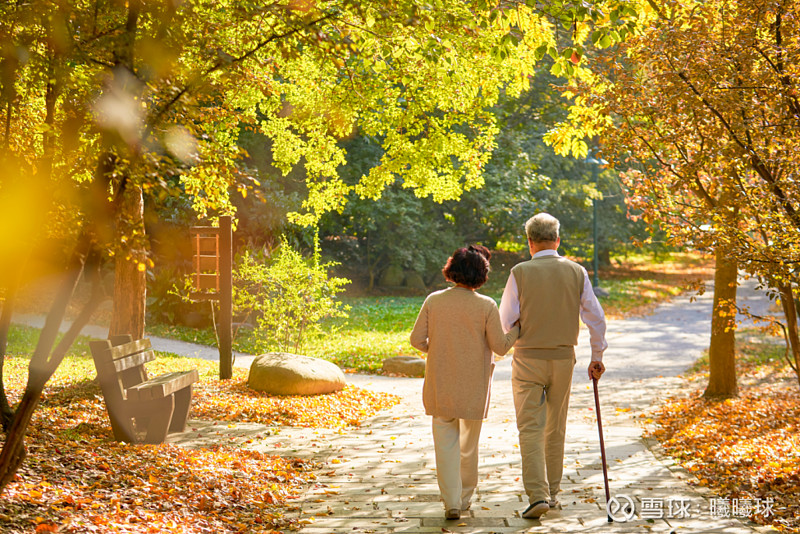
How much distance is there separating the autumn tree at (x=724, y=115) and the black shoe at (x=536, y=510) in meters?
2.94

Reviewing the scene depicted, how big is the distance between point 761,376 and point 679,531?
992cm

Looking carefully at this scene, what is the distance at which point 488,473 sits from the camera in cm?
672

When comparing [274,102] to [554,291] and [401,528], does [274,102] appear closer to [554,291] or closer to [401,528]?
[554,291]

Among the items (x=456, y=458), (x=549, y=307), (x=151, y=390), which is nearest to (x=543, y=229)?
(x=549, y=307)

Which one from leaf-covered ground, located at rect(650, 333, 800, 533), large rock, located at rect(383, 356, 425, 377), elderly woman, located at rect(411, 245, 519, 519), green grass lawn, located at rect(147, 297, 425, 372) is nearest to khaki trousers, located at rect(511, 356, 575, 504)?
elderly woman, located at rect(411, 245, 519, 519)

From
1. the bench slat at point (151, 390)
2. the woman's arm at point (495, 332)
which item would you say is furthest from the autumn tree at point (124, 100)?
the woman's arm at point (495, 332)

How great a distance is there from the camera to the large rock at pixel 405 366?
13.8 m

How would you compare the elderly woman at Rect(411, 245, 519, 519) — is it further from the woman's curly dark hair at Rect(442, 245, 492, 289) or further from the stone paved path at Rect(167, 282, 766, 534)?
the stone paved path at Rect(167, 282, 766, 534)

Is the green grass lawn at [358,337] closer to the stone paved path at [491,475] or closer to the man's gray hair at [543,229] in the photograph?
the stone paved path at [491,475]

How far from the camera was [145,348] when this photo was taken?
769cm

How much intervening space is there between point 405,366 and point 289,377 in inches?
144

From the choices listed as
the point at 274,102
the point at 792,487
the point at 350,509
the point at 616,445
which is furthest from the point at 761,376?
the point at 350,509

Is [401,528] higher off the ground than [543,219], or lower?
lower

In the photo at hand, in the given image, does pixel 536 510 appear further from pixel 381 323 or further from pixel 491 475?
pixel 381 323
